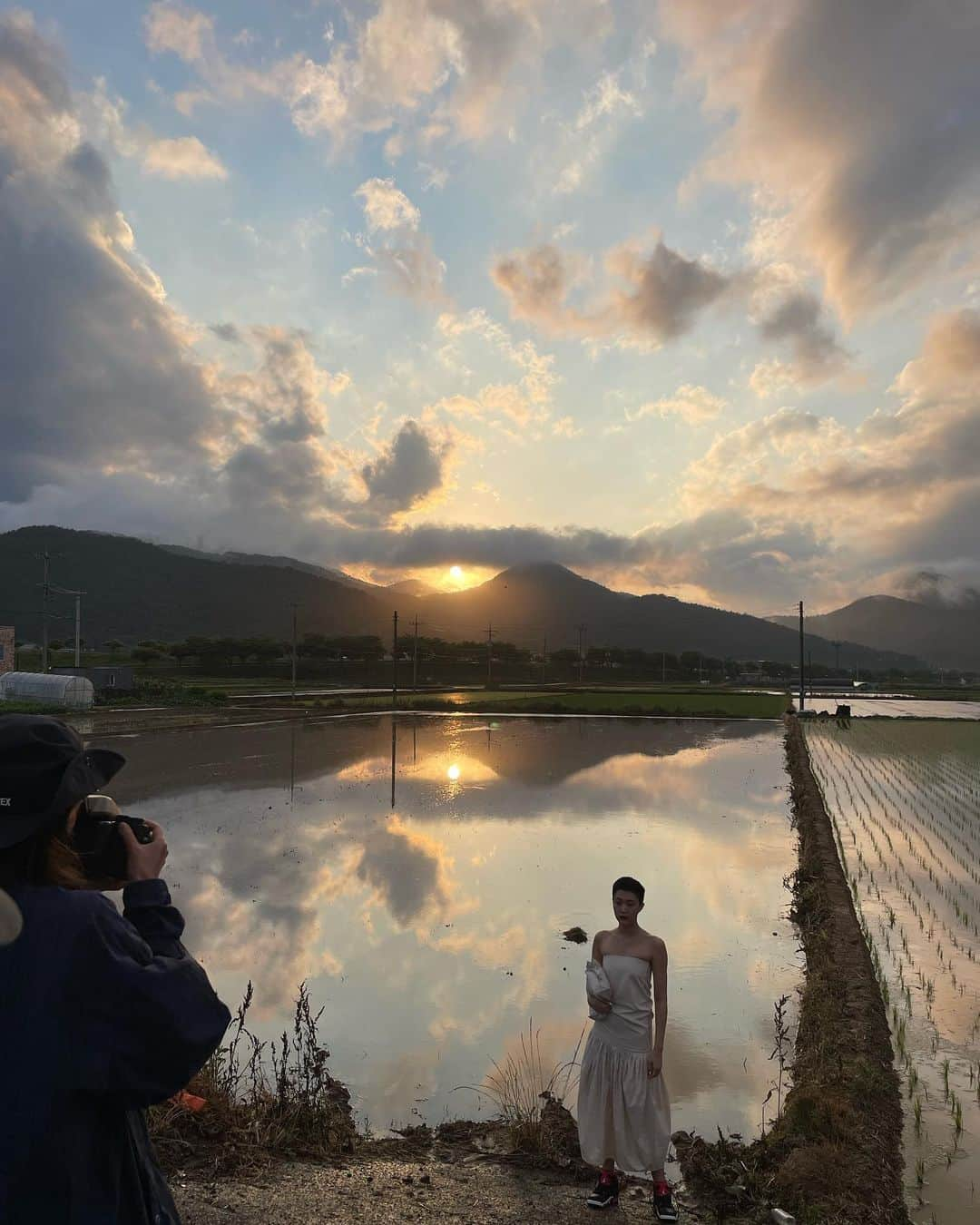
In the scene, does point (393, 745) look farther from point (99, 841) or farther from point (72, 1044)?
point (72, 1044)

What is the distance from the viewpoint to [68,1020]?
1.64 m

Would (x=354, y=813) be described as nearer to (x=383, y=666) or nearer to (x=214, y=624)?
(x=383, y=666)

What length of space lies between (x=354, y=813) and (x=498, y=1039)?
9.49m

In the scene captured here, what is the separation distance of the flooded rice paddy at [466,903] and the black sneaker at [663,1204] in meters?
1.34

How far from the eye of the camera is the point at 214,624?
152 m

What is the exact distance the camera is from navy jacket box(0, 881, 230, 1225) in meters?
1.63

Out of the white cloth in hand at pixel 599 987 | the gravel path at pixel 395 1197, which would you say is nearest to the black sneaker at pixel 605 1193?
the gravel path at pixel 395 1197

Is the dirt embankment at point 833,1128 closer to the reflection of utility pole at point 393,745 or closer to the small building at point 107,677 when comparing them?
the reflection of utility pole at point 393,745

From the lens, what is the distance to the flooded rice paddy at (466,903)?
658 cm

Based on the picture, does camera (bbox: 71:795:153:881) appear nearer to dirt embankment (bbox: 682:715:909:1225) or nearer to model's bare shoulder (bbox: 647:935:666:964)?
model's bare shoulder (bbox: 647:935:666:964)

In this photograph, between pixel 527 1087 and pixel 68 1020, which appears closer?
pixel 68 1020

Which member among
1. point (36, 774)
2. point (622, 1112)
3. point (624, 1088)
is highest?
point (36, 774)

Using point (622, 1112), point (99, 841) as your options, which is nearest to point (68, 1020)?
point (99, 841)

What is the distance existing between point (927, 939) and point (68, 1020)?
1000cm
